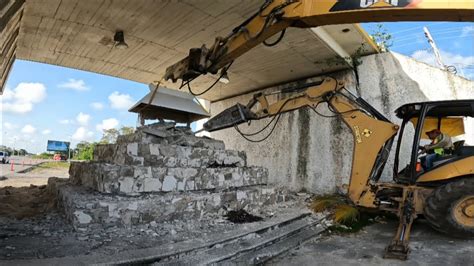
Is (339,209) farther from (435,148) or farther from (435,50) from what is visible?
(435,50)


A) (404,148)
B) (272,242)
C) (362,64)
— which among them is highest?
(362,64)

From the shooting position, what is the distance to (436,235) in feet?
17.2

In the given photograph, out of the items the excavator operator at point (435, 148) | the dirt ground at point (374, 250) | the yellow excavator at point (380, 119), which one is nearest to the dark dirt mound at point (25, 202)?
the yellow excavator at point (380, 119)

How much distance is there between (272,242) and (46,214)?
11.2 feet

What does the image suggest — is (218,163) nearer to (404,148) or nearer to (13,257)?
(13,257)

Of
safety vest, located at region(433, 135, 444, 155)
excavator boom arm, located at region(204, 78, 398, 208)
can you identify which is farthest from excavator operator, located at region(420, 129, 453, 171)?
excavator boom arm, located at region(204, 78, 398, 208)

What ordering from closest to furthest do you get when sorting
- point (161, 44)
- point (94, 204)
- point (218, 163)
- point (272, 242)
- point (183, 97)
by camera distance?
1. point (94, 204)
2. point (272, 242)
3. point (218, 163)
4. point (183, 97)
5. point (161, 44)

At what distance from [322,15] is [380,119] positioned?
306 cm

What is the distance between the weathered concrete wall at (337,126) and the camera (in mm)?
7629

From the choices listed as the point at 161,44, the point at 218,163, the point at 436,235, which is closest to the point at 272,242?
the point at 218,163

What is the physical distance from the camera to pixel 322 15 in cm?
357

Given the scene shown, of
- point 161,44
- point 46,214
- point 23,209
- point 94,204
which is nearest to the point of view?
point 94,204

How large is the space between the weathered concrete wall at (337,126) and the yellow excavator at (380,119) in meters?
1.88

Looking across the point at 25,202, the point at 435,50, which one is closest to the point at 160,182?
the point at 25,202
